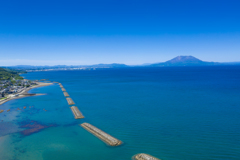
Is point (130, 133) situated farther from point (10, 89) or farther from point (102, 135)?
point (10, 89)

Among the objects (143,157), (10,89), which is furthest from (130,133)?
(10,89)

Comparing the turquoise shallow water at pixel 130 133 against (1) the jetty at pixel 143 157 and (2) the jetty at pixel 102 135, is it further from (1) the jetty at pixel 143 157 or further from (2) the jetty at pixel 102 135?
(1) the jetty at pixel 143 157

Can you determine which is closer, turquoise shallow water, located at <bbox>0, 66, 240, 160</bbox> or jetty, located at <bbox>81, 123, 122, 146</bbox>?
turquoise shallow water, located at <bbox>0, 66, 240, 160</bbox>

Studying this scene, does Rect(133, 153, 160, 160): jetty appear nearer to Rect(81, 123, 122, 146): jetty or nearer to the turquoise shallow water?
the turquoise shallow water

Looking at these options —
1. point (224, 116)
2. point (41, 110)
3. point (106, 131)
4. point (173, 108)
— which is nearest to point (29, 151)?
point (106, 131)

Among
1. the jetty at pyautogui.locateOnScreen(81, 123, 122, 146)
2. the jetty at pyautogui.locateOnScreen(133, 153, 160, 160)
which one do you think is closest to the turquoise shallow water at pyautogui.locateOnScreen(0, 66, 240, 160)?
the jetty at pyautogui.locateOnScreen(81, 123, 122, 146)

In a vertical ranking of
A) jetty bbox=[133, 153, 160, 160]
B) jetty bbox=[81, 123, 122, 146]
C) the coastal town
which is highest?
the coastal town

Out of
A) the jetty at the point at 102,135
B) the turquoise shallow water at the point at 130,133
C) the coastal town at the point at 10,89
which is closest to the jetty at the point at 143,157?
the turquoise shallow water at the point at 130,133

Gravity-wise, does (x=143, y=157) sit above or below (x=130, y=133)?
below
